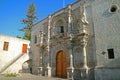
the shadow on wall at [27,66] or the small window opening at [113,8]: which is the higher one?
the small window opening at [113,8]

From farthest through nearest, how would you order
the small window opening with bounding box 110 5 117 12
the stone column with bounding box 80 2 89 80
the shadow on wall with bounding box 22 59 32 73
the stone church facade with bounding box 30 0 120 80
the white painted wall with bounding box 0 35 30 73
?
the shadow on wall with bounding box 22 59 32 73 < the white painted wall with bounding box 0 35 30 73 < the stone column with bounding box 80 2 89 80 < the small window opening with bounding box 110 5 117 12 < the stone church facade with bounding box 30 0 120 80

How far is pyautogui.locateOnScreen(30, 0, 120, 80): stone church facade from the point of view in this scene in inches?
405

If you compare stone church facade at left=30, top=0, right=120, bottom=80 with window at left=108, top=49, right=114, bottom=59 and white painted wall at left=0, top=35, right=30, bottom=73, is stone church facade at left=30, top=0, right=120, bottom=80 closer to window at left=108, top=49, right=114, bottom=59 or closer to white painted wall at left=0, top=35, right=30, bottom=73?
window at left=108, top=49, right=114, bottom=59

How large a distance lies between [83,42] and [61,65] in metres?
A: 4.22

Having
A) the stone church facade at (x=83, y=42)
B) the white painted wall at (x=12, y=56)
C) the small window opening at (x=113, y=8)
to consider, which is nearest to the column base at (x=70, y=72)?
the stone church facade at (x=83, y=42)

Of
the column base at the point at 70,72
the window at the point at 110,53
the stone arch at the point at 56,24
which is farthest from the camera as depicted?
the stone arch at the point at 56,24

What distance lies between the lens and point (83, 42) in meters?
12.0

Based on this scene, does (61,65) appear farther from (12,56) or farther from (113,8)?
(12,56)

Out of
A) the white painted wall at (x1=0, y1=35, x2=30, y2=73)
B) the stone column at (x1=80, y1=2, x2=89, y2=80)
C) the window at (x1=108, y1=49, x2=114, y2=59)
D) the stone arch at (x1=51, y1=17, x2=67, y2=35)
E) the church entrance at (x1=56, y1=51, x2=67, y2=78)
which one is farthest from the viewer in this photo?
the white painted wall at (x1=0, y1=35, x2=30, y2=73)

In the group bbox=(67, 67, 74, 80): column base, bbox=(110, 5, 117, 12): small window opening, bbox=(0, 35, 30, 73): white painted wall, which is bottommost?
bbox=(67, 67, 74, 80): column base

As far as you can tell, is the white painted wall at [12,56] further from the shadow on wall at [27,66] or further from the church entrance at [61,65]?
the church entrance at [61,65]

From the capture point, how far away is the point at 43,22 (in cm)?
1858

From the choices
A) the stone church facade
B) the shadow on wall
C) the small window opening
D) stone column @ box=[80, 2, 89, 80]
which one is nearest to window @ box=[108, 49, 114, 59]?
the stone church facade

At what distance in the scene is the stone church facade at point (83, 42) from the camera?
10.3 meters
